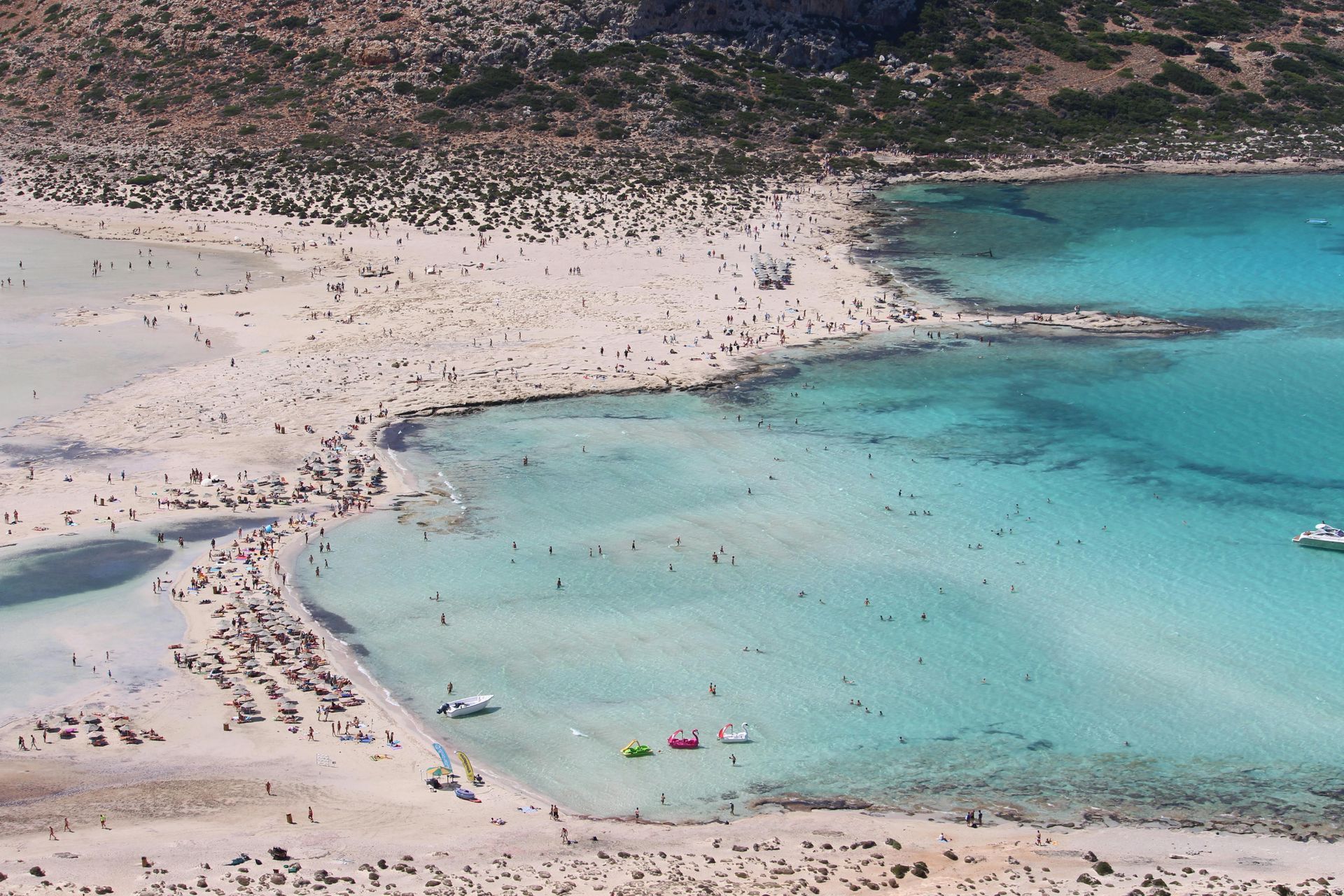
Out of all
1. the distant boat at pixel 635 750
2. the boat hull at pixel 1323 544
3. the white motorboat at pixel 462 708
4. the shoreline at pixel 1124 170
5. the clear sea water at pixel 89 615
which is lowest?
the distant boat at pixel 635 750

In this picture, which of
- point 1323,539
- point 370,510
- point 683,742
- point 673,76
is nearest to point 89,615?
point 370,510

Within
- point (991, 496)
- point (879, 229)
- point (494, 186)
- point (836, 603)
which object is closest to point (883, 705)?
point (836, 603)

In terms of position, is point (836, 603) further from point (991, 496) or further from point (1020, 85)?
point (1020, 85)

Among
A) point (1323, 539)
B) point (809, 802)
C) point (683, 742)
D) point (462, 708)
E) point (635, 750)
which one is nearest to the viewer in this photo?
point (809, 802)

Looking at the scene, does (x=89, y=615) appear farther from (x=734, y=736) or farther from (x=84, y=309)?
(x=84, y=309)

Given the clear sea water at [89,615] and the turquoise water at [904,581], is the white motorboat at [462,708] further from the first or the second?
the clear sea water at [89,615]

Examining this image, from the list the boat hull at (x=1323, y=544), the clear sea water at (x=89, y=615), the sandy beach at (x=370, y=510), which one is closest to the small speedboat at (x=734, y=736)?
the sandy beach at (x=370, y=510)
